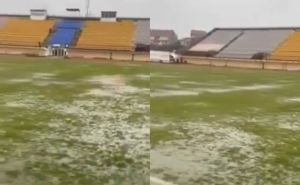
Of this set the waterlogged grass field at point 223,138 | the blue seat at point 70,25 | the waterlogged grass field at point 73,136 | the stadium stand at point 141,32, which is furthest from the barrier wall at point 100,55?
the waterlogged grass field at point 223,138

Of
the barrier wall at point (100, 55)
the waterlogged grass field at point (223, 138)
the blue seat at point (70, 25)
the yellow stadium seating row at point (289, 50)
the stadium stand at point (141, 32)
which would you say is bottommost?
the waterlogged grass field at point (223, 138)

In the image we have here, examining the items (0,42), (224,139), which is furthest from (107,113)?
(0,42)

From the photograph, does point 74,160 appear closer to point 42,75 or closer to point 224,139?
point 224,139

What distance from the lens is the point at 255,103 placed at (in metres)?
6.99

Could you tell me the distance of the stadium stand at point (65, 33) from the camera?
19.4 m

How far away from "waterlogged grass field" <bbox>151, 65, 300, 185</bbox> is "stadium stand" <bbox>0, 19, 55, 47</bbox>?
40.7ft

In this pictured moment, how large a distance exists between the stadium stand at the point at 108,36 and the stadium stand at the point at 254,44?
5.44 m

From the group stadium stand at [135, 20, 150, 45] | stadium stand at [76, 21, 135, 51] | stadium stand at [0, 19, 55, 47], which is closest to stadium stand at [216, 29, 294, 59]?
stadium stand at [135, 20, 150, 45]

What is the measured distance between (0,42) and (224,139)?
15876 mm

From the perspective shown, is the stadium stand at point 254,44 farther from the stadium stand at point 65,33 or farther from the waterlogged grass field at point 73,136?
the stadium stand at point 65,33

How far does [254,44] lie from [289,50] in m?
2.87

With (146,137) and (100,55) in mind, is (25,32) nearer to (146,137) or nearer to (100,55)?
(100,55)

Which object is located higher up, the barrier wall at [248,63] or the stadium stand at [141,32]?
the stadium stand at [141,32]

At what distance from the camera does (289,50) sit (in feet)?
55.4
